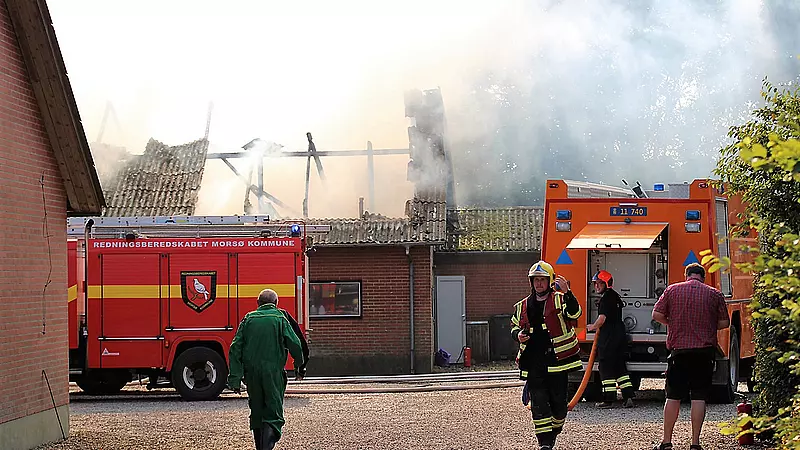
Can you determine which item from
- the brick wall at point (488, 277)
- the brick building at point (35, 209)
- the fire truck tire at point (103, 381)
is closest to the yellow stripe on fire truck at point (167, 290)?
the fire truck tire at point (103, 381)

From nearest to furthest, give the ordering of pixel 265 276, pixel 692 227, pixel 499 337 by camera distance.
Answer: pixel 692 227, pixel 265 276, pixel 499 337

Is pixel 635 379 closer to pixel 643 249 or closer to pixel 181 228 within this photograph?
pixel 643 249

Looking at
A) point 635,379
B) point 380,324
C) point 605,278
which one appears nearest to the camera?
point 605,278

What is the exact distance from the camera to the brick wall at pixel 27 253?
12.1 metres

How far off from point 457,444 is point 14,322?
4769 mm

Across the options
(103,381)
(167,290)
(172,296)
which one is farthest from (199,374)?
(103,381)

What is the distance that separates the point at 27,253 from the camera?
1265 cm

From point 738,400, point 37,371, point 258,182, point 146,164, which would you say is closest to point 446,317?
point 258,182

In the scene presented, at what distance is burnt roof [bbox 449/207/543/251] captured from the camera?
2856cm

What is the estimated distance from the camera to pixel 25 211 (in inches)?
497

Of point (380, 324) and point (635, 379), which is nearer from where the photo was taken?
point (635, 379)

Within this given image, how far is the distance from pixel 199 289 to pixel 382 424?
5878 mm

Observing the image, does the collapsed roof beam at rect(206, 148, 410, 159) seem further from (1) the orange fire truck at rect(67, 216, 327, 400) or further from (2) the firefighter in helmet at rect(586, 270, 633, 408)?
(2) the firefighter in helmet at rect(586, 270, 633, 408)

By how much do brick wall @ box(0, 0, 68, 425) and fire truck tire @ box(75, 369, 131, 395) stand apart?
545 centimetres
